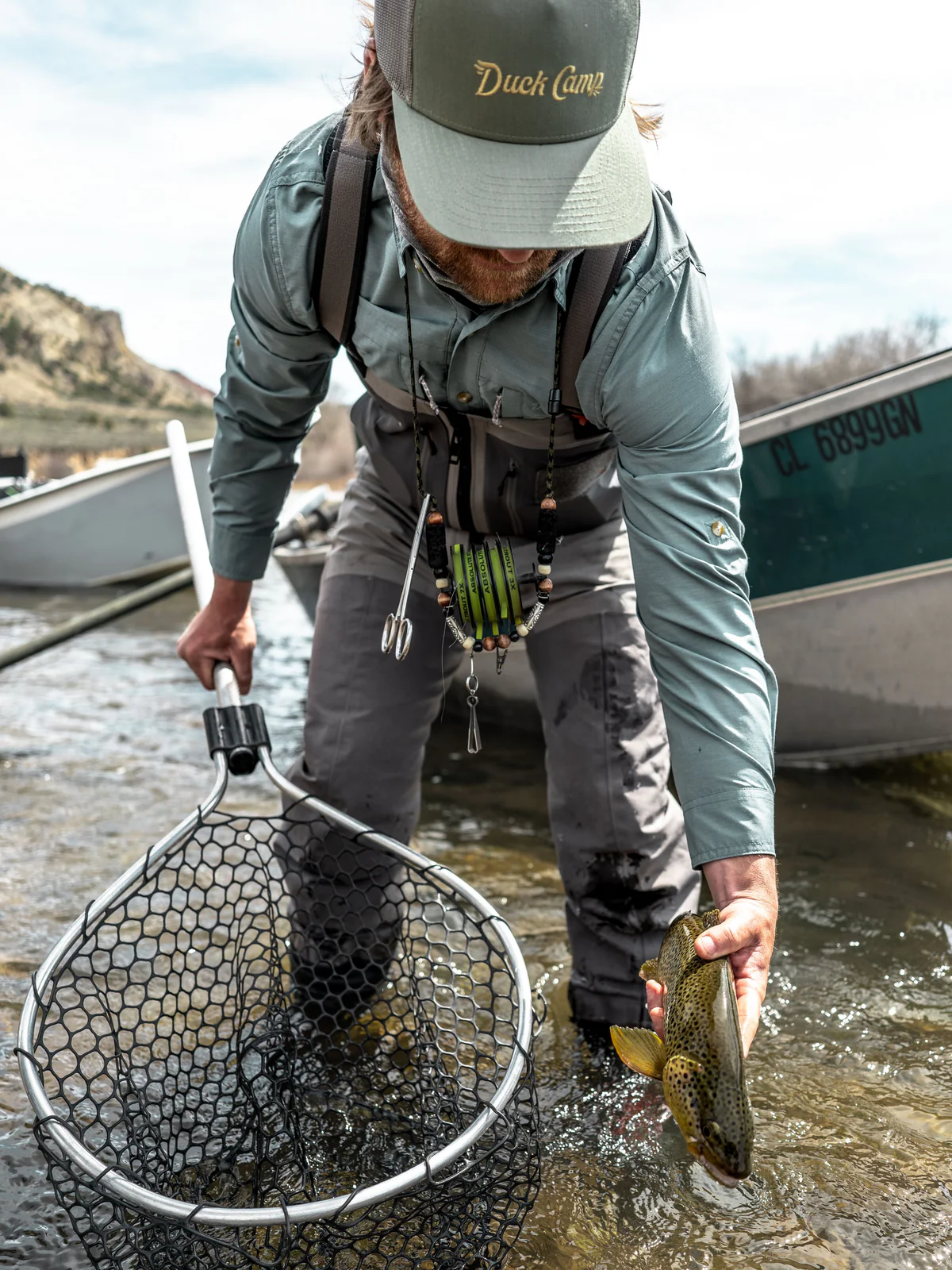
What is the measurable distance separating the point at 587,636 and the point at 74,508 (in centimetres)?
779

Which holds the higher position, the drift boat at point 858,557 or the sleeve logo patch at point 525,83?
the sleeve logo patch at point 525,83

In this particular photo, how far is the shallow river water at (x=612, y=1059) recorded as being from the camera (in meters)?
2.06

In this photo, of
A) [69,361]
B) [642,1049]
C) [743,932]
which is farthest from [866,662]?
[69,361]

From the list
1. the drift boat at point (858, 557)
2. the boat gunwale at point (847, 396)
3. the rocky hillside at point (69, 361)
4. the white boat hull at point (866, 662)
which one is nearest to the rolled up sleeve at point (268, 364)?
the boat gunwale at point (847, 396)

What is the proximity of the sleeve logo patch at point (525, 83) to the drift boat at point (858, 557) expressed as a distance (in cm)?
256

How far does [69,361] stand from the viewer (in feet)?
152

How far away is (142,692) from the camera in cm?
628

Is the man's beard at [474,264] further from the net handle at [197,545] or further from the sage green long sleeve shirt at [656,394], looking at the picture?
the net handle at [197,545]

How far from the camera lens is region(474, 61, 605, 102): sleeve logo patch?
5.22ft

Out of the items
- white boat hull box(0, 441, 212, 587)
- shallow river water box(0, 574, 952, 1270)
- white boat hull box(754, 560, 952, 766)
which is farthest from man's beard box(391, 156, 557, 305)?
white boat hull box(0, 441, 212, 587)

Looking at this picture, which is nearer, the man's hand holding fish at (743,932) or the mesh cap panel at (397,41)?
the man's hand holding fish at (743,932)

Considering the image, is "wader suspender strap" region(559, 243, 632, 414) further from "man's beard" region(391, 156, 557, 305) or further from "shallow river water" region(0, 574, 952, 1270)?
"shallow river water" region(0, 574, 952, 1270)

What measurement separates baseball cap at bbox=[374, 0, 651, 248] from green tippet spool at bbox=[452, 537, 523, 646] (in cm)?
77

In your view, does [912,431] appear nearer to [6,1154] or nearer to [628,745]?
[628,745]
